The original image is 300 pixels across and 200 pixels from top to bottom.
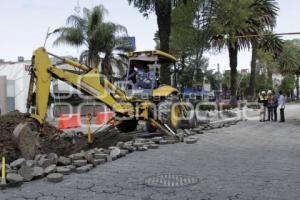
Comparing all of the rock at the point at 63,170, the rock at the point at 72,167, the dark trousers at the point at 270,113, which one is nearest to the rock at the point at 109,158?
the rock at the point at 72,167

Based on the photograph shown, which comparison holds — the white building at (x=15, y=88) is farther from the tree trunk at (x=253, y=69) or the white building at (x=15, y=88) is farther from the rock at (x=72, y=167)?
the rock at (x=72, y=167)

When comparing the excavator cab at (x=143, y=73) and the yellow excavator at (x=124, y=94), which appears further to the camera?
the excavator cab at (x=143, y=73)

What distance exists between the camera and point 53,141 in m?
12.6

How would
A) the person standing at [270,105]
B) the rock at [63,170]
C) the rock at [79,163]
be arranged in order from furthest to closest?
the person standing at [270,105]
the rock at [79,163]
the rock at [63,170]

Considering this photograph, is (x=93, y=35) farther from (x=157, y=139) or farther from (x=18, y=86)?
(x=157, y=139)

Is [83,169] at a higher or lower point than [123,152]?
lower

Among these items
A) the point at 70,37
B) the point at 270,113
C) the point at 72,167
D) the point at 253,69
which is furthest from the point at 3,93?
the point at 72,167

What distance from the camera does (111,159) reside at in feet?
34.4

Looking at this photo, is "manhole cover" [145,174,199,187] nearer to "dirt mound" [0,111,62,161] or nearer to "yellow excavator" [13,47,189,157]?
"yellow excavator" [13,47,189,157]

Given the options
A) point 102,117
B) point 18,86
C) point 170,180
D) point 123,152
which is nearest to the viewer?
point 170,180

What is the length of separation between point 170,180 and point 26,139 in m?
3.64

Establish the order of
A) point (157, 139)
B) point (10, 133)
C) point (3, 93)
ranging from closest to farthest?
point (10, 133), point (157, 139), point (3, 93)

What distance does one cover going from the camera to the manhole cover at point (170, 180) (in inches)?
319

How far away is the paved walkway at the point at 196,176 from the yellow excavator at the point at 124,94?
70.4 inches
